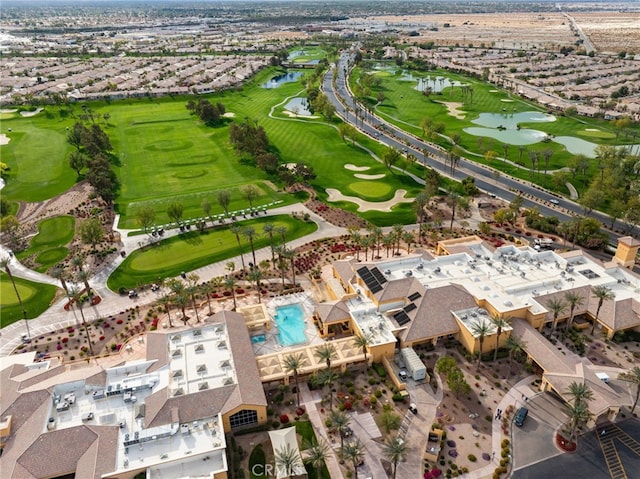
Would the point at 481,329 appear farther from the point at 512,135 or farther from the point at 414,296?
the point at 512,135

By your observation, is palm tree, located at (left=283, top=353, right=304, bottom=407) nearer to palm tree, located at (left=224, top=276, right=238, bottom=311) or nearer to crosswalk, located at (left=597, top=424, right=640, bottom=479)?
palm tree, located at (left=224, top=276, right=238, bottom=311)

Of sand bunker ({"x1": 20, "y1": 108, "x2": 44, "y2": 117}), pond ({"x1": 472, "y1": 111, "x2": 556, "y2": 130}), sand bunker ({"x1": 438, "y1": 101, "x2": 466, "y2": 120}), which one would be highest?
sand bunker ({"x1": 20, "y1": 108, "x2": 44, "y2": 117})

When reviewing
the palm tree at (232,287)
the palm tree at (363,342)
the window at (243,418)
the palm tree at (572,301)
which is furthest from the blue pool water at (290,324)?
the palm tree at (572,301)

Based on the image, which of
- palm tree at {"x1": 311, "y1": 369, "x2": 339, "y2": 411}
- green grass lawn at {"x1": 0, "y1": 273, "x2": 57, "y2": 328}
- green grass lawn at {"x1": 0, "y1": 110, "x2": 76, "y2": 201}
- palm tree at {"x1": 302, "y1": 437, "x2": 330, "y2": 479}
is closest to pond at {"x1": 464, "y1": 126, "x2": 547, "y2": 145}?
palm tree at {"x1": 311, "y1": 369, "x2": 339, "y2": 411}

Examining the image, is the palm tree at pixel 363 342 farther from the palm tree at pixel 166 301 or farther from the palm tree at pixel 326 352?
the palm tree at pixel 166 301

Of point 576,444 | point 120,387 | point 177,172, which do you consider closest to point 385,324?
point 576,444

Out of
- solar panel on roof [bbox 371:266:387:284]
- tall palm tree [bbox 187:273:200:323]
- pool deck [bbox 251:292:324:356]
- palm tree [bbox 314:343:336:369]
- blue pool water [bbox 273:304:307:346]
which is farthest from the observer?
solar panel on roof [bbox 371:266:387:284]

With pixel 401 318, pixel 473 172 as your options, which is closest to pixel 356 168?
pixel 473 172
